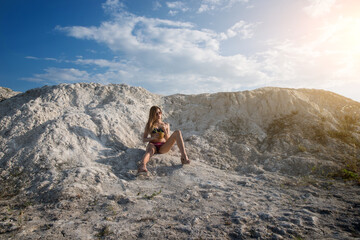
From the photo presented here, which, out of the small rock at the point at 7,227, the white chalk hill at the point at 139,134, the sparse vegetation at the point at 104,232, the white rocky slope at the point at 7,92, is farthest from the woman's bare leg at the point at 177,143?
the white rocky slope at the point at 7,92

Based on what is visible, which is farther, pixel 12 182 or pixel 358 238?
pixel 12 182

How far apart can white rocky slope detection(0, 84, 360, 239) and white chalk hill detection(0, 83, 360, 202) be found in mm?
33

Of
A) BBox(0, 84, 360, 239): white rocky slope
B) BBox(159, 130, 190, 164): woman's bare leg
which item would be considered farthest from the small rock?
BBox(159, 130, 190, 164): woman's bare leg

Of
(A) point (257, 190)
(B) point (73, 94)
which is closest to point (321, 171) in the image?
(A) point (257, 190)

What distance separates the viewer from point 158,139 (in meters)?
5.18

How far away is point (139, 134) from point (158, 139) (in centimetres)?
153

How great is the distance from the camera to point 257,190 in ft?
13.3

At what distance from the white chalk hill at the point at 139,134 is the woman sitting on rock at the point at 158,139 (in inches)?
9.0

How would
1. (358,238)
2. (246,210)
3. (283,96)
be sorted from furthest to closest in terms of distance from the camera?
(283,96)
(246,210)
(358,238)

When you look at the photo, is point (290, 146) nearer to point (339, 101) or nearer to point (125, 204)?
point (339, 101)

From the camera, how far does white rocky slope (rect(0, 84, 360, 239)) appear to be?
283 cm

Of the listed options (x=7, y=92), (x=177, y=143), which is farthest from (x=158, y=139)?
(x=7, y=92)

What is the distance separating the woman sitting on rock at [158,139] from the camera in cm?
491

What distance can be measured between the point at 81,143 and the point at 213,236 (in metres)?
3.95
